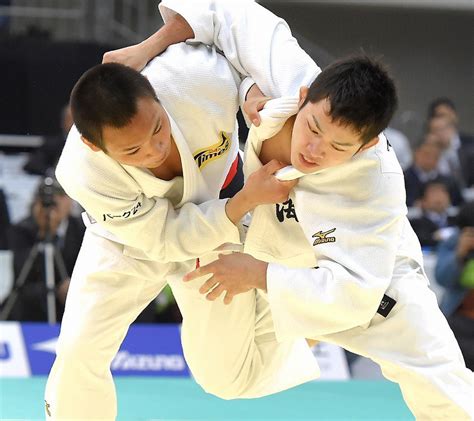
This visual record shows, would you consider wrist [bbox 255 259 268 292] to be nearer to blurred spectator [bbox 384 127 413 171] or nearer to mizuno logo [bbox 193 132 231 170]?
mizuno logo [bbox 193 132 231 170]

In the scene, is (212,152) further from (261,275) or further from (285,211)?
(261,275)

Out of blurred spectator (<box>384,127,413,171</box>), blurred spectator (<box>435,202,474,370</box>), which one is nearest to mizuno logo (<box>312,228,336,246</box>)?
blurred spectator (<box>435,202,474,370</box>)

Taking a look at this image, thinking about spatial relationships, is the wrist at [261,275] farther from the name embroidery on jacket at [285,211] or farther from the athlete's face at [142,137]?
the athlete's face at [142,137]

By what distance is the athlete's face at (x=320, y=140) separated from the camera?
2.68 metres

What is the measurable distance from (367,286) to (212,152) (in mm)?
755

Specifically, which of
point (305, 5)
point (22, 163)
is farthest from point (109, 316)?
point (305, 5)

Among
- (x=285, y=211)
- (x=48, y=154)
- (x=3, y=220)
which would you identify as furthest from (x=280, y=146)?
(x=48, y=154)

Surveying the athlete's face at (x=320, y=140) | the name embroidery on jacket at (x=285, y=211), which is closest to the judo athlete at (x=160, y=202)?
the name embroidery on jacket at (x=285, y=211)

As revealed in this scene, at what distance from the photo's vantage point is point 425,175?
22.8ft

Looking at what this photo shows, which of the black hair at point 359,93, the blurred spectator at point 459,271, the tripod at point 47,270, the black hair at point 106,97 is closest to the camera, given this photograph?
the black hair at point 359,93

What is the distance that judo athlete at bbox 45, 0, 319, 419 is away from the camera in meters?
2.87

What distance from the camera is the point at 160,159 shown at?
2900mm

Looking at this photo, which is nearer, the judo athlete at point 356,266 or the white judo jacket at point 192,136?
the judo athlete at point 356,266

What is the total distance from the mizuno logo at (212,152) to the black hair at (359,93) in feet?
1.74
